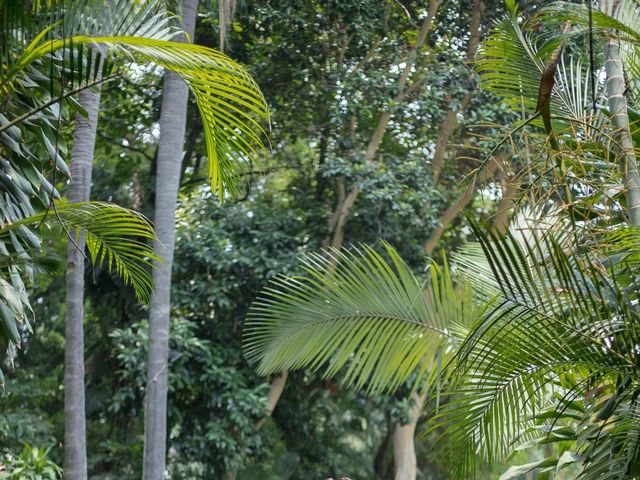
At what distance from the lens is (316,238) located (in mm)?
10664

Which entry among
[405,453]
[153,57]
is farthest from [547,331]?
[405,453]

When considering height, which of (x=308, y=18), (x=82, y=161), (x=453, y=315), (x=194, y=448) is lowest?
(x=194, y=448)

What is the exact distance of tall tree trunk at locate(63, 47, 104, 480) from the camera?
6.48 meters

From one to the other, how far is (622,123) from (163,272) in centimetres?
565

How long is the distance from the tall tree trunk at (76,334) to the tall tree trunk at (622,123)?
394 cm

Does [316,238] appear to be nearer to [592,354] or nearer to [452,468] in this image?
[452,468]

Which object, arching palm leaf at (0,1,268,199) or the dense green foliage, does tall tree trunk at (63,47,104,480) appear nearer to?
the dense green foliage

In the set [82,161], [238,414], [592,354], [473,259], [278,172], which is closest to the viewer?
[592,354]

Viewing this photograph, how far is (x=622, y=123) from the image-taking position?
11.4ft

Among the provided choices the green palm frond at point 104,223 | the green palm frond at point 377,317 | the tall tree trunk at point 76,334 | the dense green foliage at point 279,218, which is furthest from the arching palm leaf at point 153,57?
the tall tree trunk at point 76,334

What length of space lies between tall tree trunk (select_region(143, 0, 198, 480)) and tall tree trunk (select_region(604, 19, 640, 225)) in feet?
16.4

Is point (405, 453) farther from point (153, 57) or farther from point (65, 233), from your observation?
point (153, 57)

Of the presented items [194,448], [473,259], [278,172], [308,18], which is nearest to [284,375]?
[194,448]

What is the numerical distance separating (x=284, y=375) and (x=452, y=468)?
727cm
